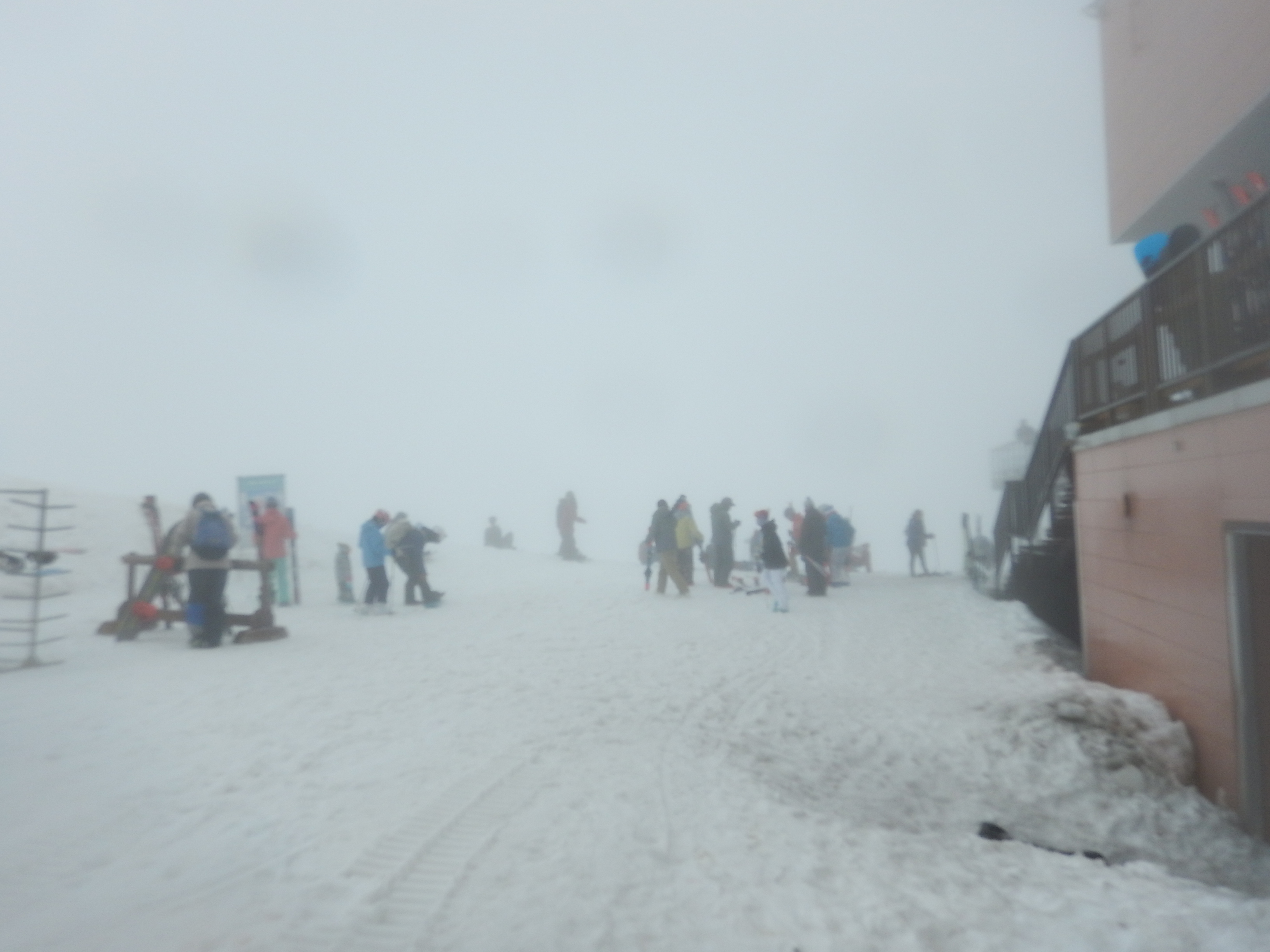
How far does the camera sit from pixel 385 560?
16984 mm

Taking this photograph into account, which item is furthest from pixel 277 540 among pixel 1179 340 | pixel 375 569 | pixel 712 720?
pixel 1179 340

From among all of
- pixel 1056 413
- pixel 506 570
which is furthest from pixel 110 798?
pixel 506 570

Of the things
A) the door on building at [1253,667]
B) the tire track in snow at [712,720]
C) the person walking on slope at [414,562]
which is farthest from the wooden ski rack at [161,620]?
the door on building at [1253,667]

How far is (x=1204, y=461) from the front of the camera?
23.4 ft

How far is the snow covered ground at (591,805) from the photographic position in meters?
4.29

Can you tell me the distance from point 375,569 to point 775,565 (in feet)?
24.1

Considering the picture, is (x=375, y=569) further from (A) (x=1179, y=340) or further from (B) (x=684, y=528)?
(A) (x=1179, y=340)

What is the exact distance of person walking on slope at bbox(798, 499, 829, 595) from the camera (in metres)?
18.8

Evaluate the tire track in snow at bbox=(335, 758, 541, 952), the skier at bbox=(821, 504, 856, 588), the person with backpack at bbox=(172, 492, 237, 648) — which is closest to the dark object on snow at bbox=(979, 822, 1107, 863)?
the tire track in snow at bbox=(335, 758, 541, 952)

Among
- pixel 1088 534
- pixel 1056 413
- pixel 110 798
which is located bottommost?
pixel 110 798

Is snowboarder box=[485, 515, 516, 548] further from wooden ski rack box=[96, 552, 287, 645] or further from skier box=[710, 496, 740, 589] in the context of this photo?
wooden ski rack box=[96, 552, 287, 645]

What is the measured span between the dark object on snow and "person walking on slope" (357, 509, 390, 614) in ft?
37.9

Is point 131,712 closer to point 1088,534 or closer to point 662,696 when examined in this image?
point 662,696

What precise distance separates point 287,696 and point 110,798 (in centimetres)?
286
